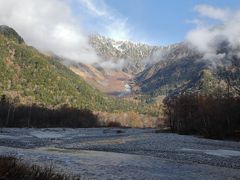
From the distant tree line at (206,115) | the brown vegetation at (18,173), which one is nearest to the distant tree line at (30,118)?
the distant tree line at (206,115)

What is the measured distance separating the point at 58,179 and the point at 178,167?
2446cm

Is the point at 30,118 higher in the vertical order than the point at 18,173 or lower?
Result: higher

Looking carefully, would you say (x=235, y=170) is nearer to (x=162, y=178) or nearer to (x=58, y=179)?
(x=162, y=178)

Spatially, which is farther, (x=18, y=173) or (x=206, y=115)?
(x=206, y=115)

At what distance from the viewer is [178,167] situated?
33812mm

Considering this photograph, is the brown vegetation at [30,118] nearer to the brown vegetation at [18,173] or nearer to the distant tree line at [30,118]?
the distant tree line at [30,118]

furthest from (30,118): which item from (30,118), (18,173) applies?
(18,173)

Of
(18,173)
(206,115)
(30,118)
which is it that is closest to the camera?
(18,173)

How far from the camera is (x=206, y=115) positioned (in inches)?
3898

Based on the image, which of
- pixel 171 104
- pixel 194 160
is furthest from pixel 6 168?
pixel 171 104

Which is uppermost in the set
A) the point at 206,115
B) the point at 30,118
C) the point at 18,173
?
the point at 30,118

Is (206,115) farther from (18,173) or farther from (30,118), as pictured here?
(30,118)

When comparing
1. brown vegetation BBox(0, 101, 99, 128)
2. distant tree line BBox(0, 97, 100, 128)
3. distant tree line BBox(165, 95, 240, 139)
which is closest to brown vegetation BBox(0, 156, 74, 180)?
distant tree line BBox(165, 95, 240, 139)

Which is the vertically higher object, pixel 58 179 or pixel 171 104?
pixel 171 104
